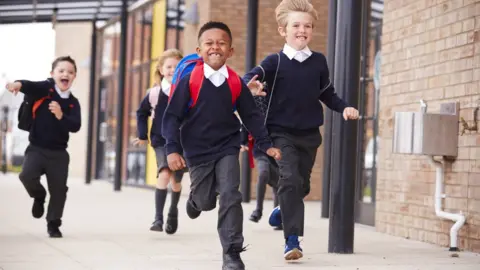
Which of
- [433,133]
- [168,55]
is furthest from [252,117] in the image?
[168,55]

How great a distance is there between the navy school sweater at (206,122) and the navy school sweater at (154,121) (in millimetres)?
2830

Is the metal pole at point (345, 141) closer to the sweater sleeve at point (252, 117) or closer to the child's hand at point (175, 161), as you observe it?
the sweater sleeve at point (252, 117)

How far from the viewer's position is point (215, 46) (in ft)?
20.7

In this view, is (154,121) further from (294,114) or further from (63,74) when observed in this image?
(294,114)

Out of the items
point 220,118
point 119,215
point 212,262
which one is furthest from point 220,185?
point 119,215

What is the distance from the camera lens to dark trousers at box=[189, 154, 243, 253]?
245 inches

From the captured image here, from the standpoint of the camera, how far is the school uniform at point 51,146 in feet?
29.0

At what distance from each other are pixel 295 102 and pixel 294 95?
0.05 meters

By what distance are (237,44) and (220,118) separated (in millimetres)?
11190

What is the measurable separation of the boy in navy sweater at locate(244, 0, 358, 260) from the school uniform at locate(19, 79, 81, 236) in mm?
2354

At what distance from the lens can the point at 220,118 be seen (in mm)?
6289

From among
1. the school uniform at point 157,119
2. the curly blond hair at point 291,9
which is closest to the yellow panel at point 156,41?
the school uniform at point 157,119

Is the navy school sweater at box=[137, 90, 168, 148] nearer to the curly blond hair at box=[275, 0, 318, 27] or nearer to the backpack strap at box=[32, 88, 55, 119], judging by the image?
the backpack strap at box=[32, 88, 55, 119]

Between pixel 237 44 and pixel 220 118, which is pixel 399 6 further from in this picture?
pixel 237 44
